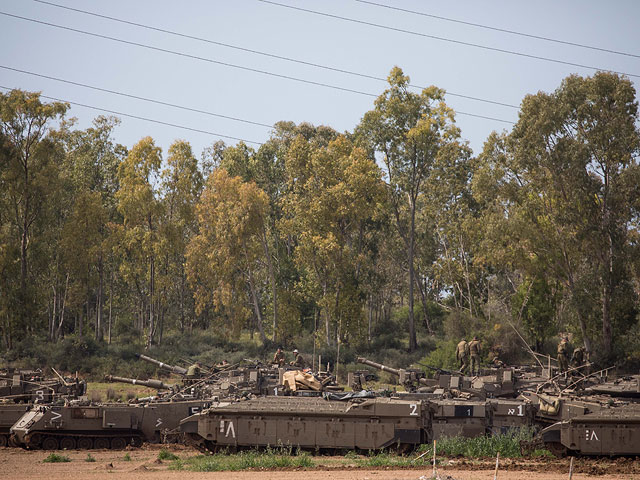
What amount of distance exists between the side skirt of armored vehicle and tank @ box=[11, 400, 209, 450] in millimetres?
1939

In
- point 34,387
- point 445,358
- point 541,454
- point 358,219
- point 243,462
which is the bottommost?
point 243,462

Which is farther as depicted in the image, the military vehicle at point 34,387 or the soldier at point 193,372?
the soldier at point 193,372

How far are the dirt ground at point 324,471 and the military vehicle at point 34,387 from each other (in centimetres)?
449

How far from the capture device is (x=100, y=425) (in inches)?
1016

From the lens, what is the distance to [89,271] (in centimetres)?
5634

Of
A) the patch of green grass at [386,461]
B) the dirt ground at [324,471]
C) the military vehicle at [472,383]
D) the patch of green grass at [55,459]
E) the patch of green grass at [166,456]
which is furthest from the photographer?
the military vehicle at [472,383]

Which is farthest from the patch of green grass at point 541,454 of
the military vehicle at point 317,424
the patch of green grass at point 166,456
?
the patch of green grass at point 166,456

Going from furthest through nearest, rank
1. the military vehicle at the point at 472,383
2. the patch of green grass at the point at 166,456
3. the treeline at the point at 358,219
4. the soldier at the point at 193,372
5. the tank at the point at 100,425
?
the treeline at the point at 358,219, the soldier at the point at 193,372, the military vehicle at the point at 472,383, the tank at the point at 100,425, the patch of green grass at the point at 166,456

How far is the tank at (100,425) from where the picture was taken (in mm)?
25484

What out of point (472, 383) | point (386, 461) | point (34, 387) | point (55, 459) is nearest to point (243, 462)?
point (386, 461)

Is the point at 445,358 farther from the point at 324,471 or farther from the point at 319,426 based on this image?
the point at 324,471

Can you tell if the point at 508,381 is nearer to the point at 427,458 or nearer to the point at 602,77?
the point at 427,458

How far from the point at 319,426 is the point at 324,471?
3.08 meters

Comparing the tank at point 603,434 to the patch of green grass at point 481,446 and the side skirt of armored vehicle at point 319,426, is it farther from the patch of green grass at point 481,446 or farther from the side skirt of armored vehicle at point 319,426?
the side skirt of armored vehicle at point 319,426
